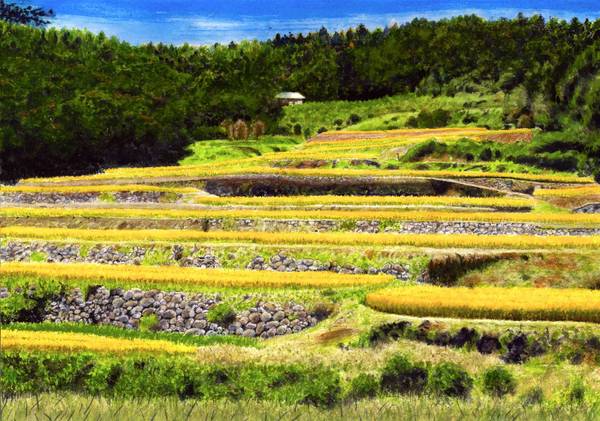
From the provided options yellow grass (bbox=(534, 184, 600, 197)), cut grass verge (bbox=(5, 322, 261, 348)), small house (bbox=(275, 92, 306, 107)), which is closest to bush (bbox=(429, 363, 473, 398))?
cut grass verge (bbox=(5, 322, 261, 348))

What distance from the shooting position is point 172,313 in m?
26.2

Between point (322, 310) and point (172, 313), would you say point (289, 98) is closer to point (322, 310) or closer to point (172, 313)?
point (172, 313)

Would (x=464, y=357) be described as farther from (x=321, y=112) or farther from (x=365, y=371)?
(x=321, y=112)

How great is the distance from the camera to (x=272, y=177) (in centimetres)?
5191

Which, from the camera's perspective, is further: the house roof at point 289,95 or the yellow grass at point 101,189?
the house roof at point 289,95

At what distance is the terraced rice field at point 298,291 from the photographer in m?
18.8

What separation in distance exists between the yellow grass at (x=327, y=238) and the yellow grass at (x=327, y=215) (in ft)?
11.0

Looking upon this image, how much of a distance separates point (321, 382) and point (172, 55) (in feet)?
332

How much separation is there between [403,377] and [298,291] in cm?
765

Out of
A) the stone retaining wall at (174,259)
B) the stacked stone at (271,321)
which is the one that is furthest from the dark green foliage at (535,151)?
the stacked stone at (271,321)

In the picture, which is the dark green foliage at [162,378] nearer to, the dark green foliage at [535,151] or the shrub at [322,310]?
the shrub at [322,310]

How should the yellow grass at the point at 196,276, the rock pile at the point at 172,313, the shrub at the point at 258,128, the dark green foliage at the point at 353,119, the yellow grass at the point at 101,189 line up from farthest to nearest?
1. the dark green foliage at the point at 353,119
2. the shrub at the point at 258,128
3. the yellow grass at the point at 101,189
4. the yellow grass at the point at 196,276
5. the rock pile at the point at 172,313

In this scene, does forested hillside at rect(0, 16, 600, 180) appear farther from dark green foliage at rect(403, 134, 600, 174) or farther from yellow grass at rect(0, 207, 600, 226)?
yellow grass at rect(0, 207, 600, 226)

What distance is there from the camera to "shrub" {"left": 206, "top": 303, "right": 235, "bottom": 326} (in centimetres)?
2539
